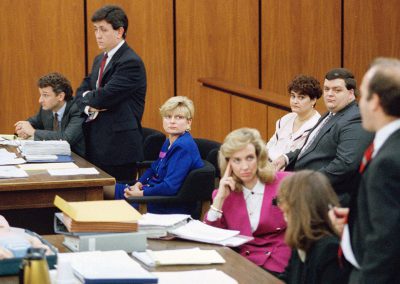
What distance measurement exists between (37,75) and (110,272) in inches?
227

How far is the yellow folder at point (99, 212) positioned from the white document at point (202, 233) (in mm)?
238

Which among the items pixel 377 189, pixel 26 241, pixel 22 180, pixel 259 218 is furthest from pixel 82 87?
pixel 377 189

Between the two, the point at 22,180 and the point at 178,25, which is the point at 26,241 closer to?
the point at 22,180

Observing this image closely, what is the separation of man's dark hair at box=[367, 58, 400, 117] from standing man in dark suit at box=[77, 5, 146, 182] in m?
3.09

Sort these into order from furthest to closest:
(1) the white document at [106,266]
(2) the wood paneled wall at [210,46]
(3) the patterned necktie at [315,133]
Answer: (2) the wood paneled wall at [210,46] → (3) the patterned necktie at [315,133] → (1) the white document at [106,266]

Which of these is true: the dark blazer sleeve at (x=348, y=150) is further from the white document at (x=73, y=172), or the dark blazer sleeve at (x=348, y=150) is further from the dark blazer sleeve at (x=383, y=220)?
the dark blazer sleeve at (x=383, y=220)

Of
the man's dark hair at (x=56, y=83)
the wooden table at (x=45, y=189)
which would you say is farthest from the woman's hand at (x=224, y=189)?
the man's dark hair at (x=56, y=83)

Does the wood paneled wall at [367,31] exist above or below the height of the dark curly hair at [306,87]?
above

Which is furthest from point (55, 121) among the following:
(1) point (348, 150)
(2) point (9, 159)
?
(1) point (348, 150)

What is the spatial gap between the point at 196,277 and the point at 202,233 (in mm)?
584

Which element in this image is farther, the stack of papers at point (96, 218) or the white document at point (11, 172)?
the white document at point (11, 172)

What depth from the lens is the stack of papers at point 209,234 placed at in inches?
127

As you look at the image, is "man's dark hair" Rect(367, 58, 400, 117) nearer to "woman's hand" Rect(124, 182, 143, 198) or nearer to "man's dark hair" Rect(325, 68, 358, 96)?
"man's dark hair" Rect(325, 68, 358, 96)

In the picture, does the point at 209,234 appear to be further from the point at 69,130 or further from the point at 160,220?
Result: the point at 69,130
